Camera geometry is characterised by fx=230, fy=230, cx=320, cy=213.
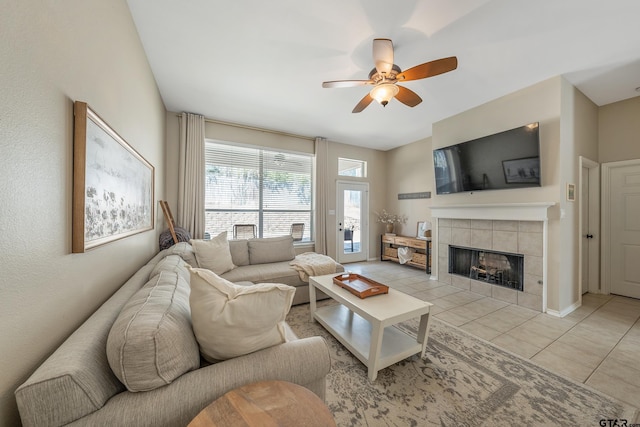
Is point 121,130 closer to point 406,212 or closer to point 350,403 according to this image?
point 350,403

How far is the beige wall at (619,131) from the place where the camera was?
10.2 ft

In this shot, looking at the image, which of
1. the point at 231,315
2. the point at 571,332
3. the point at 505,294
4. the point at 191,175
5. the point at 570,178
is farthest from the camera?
the point at 191,175

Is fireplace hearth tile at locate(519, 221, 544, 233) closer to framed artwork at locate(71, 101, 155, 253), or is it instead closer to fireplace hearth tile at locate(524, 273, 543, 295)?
fireplace hearth tile at locate(524, 273, 543, 295)

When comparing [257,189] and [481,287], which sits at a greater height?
[257,189]

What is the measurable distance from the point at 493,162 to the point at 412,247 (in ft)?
7.32

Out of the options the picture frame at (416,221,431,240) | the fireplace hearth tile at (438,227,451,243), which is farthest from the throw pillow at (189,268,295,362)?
the picture frame at (416,221,431,240)

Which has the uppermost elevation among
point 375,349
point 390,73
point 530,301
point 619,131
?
point 390,73

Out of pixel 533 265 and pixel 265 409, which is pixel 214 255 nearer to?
pixel 265 409

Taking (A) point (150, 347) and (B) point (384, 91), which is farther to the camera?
(B) point (384, 91)

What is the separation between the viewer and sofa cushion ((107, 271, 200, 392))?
2.55 feet

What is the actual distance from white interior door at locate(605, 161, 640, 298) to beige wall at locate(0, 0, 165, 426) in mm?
5701

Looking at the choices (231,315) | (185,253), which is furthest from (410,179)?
(231,315)

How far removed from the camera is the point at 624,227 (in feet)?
10.6

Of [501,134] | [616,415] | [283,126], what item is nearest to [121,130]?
[283,126]
